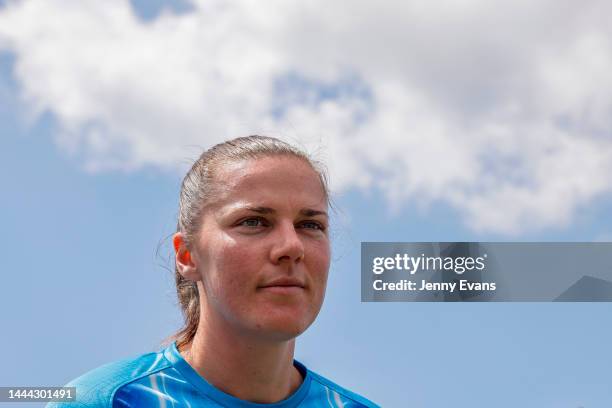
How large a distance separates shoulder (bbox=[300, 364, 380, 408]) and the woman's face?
0.98 m

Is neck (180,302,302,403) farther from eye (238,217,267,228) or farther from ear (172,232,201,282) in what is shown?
eye (238,217,267,228)

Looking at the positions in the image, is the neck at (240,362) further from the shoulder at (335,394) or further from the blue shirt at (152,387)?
the shoulder at (335,394)

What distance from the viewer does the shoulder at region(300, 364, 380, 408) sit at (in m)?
4.89

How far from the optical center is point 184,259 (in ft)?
14.6

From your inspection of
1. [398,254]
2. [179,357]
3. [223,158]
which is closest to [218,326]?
[179,357]

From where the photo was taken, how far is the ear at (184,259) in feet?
14.4

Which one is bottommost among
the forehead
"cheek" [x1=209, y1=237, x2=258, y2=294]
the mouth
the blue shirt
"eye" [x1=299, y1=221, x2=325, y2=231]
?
the blue shirt

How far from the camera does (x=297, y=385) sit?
475 centimetres

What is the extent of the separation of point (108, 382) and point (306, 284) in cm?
132

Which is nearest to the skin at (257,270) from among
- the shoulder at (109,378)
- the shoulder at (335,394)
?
the shoulder at (109,378)

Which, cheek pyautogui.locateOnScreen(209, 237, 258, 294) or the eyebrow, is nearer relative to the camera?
cheek pyautogui.locateOnScreen(209, 237, 258, 294)

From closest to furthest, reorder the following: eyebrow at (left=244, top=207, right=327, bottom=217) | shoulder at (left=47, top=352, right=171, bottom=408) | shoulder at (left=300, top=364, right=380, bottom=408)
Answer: eyebrow at (left=244, top=207, right=327, bottom=217) < shoulder at (left=47, top=352, right=171, bottom=408) < shoulder at (left=300, top=364, right=380, bottom=408)

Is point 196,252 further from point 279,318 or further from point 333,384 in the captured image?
point 333,384

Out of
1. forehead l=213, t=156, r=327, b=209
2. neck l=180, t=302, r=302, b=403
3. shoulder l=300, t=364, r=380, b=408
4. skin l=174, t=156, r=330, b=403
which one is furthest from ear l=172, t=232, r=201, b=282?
shoulder l=300, t=364, r=380, b=408
